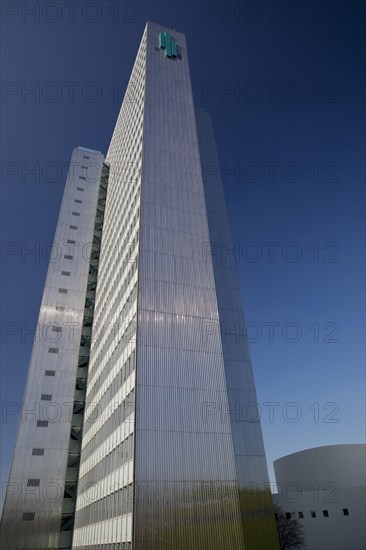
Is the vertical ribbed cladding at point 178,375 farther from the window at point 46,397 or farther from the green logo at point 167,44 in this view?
the window at point 46,397

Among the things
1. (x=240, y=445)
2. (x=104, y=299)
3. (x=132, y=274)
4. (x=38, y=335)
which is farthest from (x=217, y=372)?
(x=38, y=335)

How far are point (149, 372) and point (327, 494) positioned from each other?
38708 millimetres

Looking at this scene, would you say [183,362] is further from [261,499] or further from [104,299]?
[104,299]

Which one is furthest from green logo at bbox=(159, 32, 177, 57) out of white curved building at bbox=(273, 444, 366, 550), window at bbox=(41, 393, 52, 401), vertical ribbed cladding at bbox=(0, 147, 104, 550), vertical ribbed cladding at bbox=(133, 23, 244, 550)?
white curved building at bbox=(273, 444, 366, 550)

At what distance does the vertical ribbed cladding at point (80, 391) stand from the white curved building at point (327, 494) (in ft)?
97.8

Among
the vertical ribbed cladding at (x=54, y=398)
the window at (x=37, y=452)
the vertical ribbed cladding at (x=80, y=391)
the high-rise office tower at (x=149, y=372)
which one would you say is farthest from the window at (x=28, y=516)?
the window at (x=37, y=452)

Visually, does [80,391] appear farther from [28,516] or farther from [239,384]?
[239,384]

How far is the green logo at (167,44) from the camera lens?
5925 cm

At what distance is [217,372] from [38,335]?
3324 centimetres

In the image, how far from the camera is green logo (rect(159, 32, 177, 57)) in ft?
194

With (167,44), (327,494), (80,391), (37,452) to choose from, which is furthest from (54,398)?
(167,44)

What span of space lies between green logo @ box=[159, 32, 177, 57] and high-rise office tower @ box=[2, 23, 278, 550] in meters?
0.28

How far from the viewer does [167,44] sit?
59812 millimetres

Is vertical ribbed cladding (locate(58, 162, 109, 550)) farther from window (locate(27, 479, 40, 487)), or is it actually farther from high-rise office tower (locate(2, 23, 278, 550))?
window (locate(27, 479, 40, 487))
